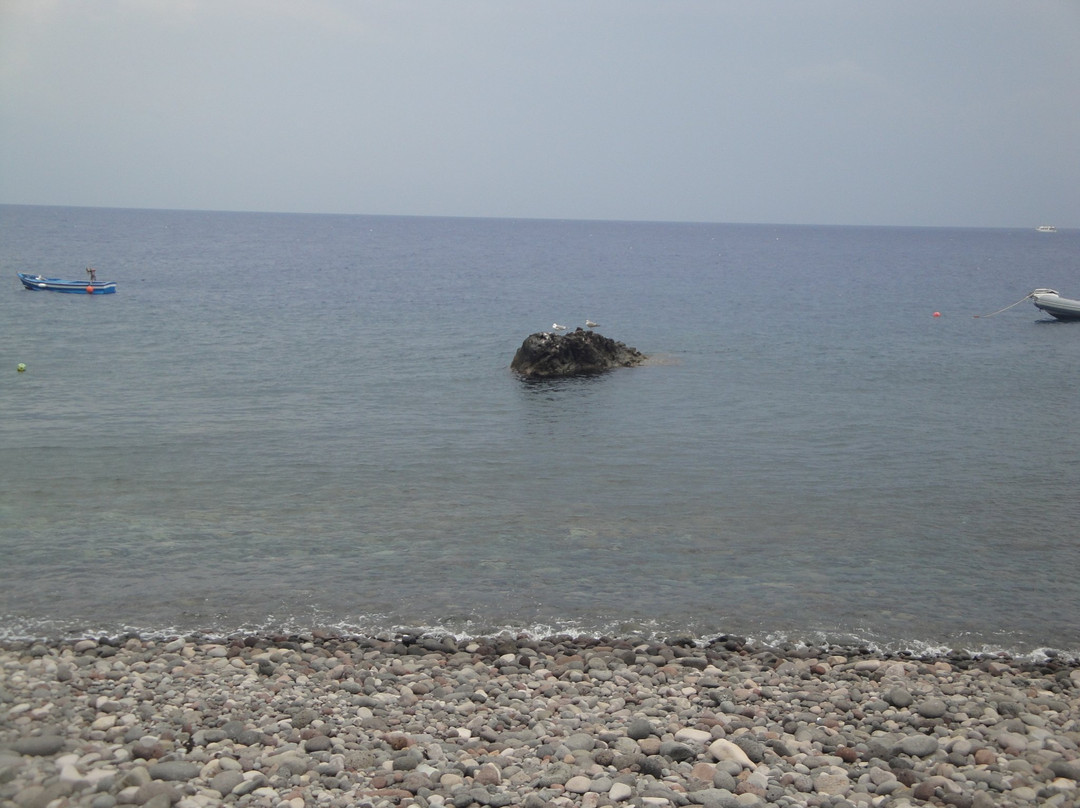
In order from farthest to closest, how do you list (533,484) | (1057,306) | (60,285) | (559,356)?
1. (60,285)
2. (1057,306)
3. (559,356)
4. (533,484)

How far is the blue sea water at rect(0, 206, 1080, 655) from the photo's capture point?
55.2 feet

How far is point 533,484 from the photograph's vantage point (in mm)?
24312

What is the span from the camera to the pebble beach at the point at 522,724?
1027 centimetres

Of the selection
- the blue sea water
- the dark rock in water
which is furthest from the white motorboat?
the dark rock in water

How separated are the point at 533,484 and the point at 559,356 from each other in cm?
1571

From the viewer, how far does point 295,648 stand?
14.7m

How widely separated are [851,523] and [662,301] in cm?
5104

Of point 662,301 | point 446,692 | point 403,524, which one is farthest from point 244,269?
point 446,692

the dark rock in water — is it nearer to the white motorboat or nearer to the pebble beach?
the pebble beach

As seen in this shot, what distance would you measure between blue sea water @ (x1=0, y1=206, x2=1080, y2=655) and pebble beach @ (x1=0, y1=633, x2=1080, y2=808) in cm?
139

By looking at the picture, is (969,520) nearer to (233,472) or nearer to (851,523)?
(851,523)

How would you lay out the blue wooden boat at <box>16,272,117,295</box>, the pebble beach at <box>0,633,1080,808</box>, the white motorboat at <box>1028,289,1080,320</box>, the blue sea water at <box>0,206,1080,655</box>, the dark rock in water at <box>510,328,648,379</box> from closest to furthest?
the pebble beach at <box>0,633,1080,808</box> → the blue sea water at <box>0,206,1080,655</box> → the dark rock in water at <box>510,328,648,379</box> → the white motorboat at <box>1028,289,1080,320</box> → the blue wooden boat at <box>16,272,117,295</box>

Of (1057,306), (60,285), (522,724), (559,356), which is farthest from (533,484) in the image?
(60,285)

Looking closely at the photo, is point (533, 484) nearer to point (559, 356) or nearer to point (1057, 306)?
point (559, 356)
